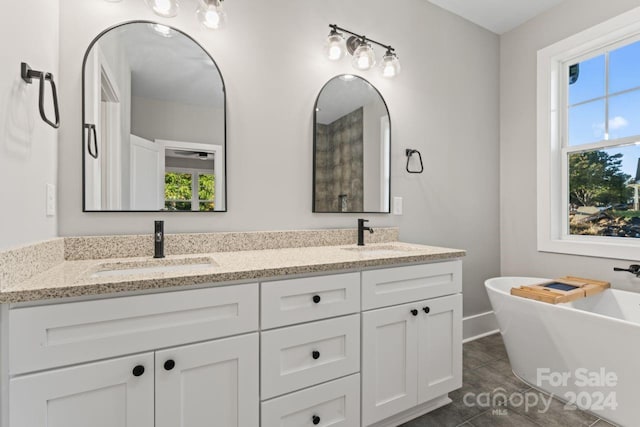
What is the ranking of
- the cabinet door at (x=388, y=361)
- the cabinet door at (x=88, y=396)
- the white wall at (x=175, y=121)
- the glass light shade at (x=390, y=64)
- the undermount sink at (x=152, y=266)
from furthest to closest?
the glass light shade at (x=390, y=64) → the white wall at (x=175, y=121) → the cabinet door at (x=388, y=361) → the undermount sink at (x=152, y=266) → the cabinet door at (x=88, y=396)

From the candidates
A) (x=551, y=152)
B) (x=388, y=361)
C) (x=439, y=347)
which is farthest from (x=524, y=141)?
(x=388, y=361)

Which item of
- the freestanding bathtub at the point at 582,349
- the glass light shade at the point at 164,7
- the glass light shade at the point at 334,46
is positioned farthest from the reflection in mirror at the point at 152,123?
the freestanding bathtub at the point at 582,349

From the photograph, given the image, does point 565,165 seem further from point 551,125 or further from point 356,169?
point 356,169

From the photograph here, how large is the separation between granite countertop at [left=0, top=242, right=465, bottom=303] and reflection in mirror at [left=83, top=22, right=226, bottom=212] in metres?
0.30

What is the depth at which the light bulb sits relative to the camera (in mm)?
1917

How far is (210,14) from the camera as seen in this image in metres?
1.47

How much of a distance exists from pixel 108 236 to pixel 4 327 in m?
0.62

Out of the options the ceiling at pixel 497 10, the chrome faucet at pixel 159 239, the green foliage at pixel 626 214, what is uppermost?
the ceiling at pixel 497 10

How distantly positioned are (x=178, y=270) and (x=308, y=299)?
59 centimetres

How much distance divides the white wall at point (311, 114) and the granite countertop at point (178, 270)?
23 cm

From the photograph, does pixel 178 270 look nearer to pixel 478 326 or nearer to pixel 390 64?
pixel 390 64

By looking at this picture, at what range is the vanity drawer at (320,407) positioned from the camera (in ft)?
3.77

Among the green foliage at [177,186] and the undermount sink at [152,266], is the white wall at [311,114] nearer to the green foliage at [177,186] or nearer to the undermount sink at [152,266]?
the green foliage at [177,186]

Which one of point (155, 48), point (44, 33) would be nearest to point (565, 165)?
point (155, 48)
